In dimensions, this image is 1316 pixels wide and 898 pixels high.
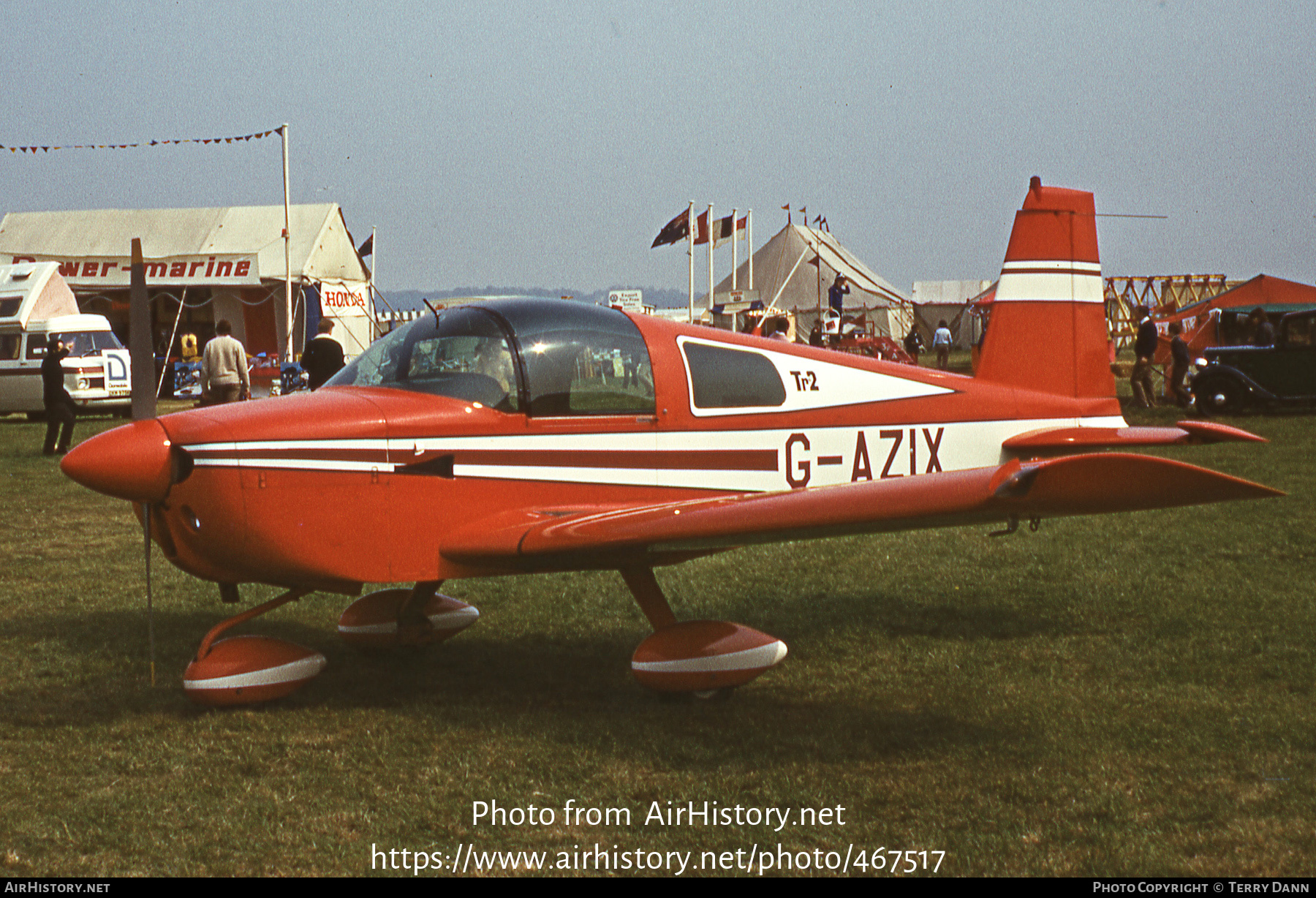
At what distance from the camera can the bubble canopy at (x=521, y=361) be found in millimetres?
5395

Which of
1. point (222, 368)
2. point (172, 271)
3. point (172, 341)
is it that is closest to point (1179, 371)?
point (222, 368)

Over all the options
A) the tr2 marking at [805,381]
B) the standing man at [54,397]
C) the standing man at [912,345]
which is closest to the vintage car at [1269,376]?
the tr2 marking at [805,381]

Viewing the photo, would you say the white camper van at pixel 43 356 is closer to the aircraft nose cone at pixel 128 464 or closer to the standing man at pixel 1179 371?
the standing man at pixel 1179 371

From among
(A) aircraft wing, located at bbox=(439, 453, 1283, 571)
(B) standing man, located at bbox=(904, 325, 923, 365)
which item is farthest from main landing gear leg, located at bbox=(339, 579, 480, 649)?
(B) standing man, located at bbox=(904, 325, 923, 365)

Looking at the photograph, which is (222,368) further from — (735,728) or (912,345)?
(912,345)

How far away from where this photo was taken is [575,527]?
4.98 meters

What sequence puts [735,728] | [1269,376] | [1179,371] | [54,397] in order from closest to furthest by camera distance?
1. [735,728]
2. [54,397]
3. [1269,376]
4. [1179,371]

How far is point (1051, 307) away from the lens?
22.9ft

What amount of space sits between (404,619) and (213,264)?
2371cm

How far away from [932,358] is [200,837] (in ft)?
129

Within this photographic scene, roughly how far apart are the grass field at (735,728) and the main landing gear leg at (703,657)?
14 centimetres
